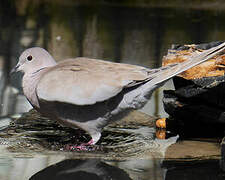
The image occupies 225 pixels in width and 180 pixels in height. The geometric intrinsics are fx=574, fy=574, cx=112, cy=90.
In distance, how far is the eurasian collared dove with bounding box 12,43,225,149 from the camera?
12.9 ft

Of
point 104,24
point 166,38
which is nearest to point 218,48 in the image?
point 166,38

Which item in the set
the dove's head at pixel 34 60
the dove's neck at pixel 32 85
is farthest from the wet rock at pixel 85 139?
the dove's head at pixel 34 60

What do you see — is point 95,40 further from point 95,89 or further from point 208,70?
point 95,89

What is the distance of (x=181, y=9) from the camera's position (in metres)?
14.7

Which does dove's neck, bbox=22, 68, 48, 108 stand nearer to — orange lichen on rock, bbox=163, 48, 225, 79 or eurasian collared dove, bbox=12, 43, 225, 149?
eurasian collared dove, bbox=12, 43, 225, 149

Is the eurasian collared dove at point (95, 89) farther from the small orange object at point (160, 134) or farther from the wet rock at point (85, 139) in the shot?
the small orange object at point (160, 134)

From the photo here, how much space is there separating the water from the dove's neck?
40cm

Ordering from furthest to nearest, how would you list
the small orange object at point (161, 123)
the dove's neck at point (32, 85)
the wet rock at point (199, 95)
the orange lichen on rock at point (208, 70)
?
the small orange object at point (161, 123), the orange lichen on rock at point (208, 70), the wet rock at point (199, 95), the dove's neck at point (32, 85)

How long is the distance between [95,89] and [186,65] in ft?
2.12

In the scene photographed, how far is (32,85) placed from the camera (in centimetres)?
423

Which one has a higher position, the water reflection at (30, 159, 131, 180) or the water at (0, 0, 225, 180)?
the water at (0, 0, 225, 180)

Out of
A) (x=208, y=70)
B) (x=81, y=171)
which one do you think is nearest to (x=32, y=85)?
(x=81, y=171)

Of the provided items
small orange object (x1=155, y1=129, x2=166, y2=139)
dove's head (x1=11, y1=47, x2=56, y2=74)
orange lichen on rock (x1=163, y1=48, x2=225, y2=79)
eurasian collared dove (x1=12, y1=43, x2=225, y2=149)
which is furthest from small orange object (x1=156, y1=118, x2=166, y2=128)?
dove's head (x1=11, y1=47, x2=56, y2=74)

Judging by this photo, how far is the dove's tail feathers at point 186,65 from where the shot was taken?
153 inches
